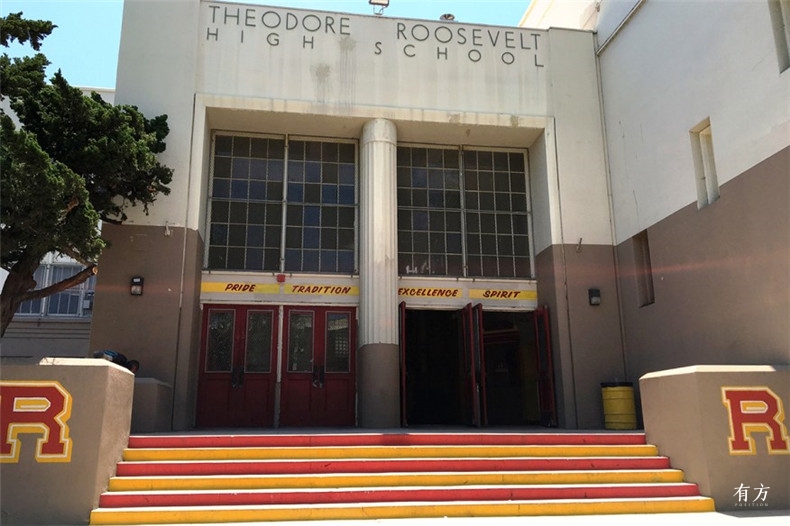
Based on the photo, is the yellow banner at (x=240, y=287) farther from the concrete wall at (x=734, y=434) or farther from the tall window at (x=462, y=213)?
the concrete wall at (x=734, y=434)

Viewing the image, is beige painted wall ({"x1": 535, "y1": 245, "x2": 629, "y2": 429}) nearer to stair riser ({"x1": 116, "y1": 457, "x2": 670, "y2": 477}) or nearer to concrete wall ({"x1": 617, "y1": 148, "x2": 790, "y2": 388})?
concrete wall ({"x1": 617, "y1": 148, "x2": 790, "y2": 388})

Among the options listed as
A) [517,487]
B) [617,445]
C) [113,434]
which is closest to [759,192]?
[617,445]

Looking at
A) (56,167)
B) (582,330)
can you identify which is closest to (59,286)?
(56,167)

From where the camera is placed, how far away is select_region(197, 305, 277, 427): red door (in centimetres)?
1127

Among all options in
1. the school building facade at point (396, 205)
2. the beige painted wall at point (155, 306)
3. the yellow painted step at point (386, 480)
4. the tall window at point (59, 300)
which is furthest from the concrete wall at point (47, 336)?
the yellow painted step at point (386, 480)

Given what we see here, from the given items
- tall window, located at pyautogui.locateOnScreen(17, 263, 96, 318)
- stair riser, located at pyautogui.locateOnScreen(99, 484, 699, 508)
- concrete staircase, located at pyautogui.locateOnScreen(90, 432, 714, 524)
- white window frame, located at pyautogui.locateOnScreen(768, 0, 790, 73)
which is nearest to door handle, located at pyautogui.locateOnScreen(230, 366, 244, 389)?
concrete staircase, located at pyautogui.locateOnScreen(90, 432, 714, 524)

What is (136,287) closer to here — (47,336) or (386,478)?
(47,336)

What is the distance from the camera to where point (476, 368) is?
11.5m

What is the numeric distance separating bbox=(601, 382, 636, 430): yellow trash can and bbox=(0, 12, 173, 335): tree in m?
8.20

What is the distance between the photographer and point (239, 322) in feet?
38.3

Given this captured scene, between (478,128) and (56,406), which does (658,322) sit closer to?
(478,128)

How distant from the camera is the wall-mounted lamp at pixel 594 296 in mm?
11625

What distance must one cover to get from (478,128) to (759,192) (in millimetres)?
5421

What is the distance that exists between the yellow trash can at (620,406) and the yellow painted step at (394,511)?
3634mm
